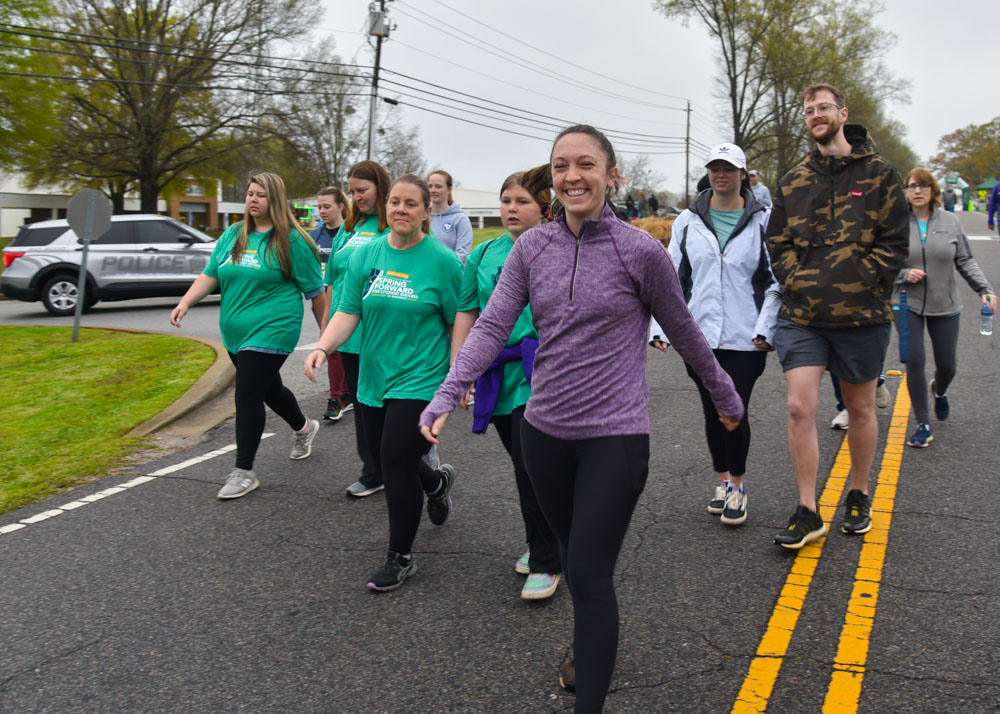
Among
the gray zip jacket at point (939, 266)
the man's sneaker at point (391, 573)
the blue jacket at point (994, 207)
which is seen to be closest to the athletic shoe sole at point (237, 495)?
the man's sneaker at point (391, 573)

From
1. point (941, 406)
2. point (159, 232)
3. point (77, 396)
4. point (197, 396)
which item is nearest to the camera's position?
point (941, 406)

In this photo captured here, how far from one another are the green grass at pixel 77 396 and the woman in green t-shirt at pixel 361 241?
76.8 inches

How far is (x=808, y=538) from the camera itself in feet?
14.4

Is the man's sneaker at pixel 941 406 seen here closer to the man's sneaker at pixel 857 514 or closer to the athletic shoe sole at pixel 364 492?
the man's sneaker at pixel 857 514

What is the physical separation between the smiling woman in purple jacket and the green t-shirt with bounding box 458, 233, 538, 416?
37.5 inches

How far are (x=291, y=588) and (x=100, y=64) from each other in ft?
121

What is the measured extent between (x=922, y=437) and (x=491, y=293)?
3.95 meters

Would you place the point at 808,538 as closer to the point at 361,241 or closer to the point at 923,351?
the point at 923,351

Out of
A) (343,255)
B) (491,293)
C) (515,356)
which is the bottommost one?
(515,356)

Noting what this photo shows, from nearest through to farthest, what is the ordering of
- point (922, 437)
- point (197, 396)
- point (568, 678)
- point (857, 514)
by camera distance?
point (568, 678), point (857, 514), point (922, 437), point (197, 396)

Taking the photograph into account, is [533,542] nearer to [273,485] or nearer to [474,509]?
[474,509]

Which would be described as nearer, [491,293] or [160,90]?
[491,293]

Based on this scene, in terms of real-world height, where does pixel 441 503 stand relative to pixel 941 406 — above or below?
below

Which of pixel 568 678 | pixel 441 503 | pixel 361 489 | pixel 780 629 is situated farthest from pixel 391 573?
pixel 780 629
